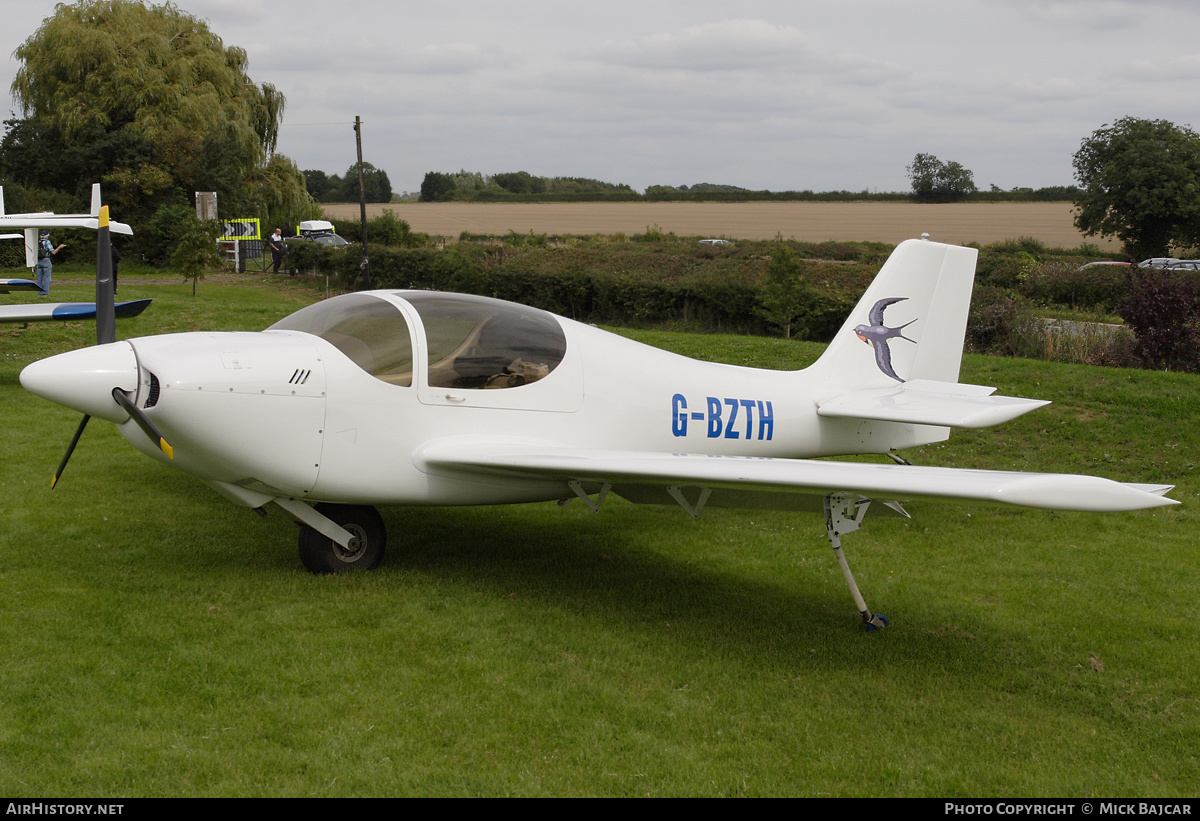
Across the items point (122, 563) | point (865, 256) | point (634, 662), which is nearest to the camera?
point (634, 662)

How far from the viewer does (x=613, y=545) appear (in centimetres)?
764

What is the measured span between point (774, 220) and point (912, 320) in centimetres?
6373

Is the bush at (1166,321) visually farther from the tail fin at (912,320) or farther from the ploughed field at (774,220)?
the ploughed field at (774,220)

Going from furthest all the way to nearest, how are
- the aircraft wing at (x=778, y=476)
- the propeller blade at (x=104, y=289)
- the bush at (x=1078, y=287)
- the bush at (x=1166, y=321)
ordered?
the bush at (x=1078, y=287)
the bush at (x=1166, y=321)
the propeller blade at (x=104, y=289)
the aircraft wing at (x=778, y=476)

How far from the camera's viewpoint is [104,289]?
23.7 ft

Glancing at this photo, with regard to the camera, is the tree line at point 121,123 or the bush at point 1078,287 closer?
the bush at point 1078,287

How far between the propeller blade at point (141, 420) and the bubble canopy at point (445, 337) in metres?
1.22

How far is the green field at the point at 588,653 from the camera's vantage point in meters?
4.09

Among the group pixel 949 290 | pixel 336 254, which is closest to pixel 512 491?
pixel 949 290

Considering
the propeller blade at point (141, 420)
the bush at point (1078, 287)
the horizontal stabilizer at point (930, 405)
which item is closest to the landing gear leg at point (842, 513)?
the horizontal stabilizer at point (930, 405)

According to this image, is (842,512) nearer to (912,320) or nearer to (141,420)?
(912,320)

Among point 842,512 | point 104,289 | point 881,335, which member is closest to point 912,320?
point 881,335
